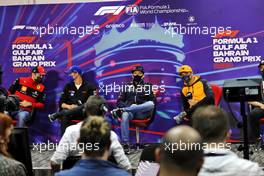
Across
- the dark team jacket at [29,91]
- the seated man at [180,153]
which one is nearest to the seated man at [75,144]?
the seated man at [180,153]

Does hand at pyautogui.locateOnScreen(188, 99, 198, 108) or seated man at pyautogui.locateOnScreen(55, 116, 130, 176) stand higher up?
hand at pyautogui.locateOnScreen(188, 99, 198, 108)

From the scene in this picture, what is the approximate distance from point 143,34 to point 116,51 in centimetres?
53

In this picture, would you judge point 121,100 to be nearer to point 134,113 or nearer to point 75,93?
point 134,113

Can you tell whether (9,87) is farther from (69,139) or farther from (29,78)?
(69,139)

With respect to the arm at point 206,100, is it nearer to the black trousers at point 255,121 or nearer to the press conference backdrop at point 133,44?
the black trousers at point 255,121

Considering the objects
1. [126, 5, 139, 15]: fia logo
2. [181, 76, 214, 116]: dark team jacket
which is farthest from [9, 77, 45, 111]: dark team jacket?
[181, 76, 214, 116]: dark team jacket

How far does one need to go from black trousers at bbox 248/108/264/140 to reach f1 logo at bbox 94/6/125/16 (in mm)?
2700

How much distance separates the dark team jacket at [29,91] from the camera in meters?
7.59

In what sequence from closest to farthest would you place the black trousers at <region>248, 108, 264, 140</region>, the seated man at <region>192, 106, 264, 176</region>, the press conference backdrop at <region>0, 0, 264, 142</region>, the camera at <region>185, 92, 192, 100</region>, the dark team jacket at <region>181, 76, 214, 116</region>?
the seated man at <region>192, 106, 264, 176</region> → the black trousers at <region>248, 108, 264, 140</region> → the dark team jacket at <region>181, 76, 214, 116</region> → the camera at <region>185, 92, 192, 100</region> → the press conference backdrop at <region>0, 0, 264, 142</region>

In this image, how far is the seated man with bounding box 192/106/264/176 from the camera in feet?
7.04

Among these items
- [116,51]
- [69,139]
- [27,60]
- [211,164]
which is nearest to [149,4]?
[116,51]

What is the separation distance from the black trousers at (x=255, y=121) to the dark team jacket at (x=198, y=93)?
1.92 ft

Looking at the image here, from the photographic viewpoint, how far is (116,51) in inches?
301

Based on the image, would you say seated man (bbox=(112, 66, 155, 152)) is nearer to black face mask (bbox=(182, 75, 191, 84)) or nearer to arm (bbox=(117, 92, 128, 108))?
arm (bbox=(117, 92, 128, 108))
